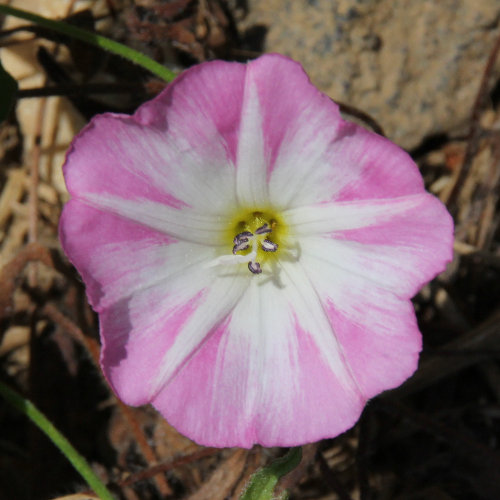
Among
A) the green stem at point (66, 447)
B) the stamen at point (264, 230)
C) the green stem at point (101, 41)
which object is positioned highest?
the green stem at point (101, 41)

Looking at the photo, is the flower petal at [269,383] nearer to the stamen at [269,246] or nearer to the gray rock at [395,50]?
the stamen at [269,246]

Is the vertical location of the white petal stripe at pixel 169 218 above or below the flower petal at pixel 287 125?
below

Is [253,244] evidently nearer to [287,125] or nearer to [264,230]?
[264,230]

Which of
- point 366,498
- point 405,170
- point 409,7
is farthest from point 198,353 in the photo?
point 409,7

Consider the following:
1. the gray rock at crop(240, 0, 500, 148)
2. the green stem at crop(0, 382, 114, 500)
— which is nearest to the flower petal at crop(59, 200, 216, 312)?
the green stem at crop(0, 382, 114, 500)

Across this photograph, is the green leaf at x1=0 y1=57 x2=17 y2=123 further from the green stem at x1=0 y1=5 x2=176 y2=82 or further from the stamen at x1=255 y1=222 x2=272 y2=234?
the stamen at x1=255 y1=222 x2=272 y2=234

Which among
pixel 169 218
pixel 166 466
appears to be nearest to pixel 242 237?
pixel 169 218

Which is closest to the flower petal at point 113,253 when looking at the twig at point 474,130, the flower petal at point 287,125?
the flower petal at point 287,125
